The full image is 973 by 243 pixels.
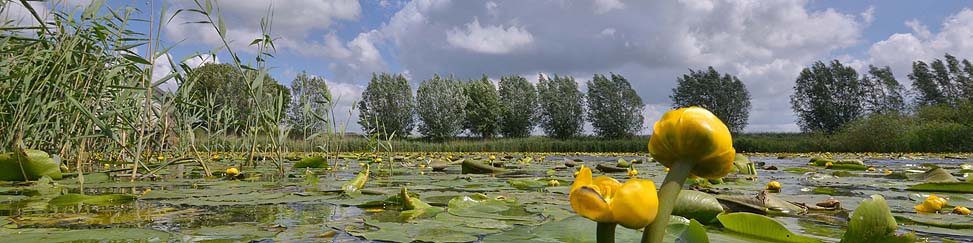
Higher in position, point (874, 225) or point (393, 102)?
Answer: point (393, 102)

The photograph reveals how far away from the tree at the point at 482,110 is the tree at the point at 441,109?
1.36 metres

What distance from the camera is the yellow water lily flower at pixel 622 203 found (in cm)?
45

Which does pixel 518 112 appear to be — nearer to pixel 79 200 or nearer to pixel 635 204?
pixel 79 200

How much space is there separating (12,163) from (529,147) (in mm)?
21246

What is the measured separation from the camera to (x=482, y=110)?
35.6 metres

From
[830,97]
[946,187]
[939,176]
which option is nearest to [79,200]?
[946,187]

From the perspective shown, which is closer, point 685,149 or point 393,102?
point 685,149

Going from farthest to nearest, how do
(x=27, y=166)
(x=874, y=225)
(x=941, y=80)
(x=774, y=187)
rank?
(x=941, y=80) < (x=774, y=187) < (x=27, y=166) < (x=874, y=225)

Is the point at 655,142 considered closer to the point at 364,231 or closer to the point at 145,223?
the point at 364,231

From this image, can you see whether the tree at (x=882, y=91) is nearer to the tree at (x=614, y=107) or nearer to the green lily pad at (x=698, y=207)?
the tree at (x=614, y=107)

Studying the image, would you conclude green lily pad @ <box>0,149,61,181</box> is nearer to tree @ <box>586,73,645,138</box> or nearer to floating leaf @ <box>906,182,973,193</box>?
floating leaf @ <box>906,182,973,193</box>

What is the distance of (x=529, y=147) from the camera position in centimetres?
2309

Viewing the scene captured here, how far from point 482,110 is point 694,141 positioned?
35.1 metres

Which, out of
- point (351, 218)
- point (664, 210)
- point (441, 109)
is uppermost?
point (441, 109)
